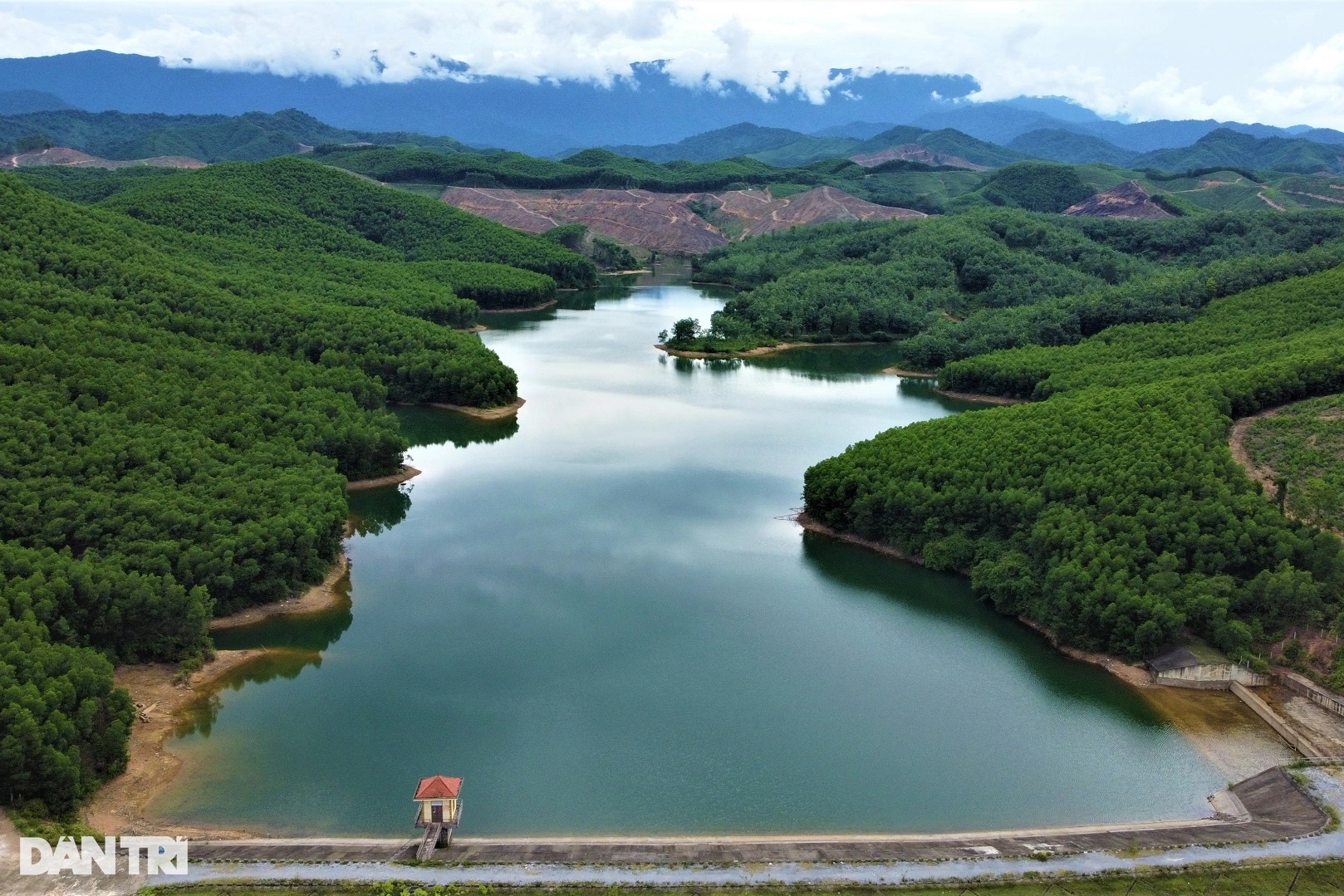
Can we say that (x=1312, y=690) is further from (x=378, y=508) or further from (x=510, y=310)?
(x=510, y=310)

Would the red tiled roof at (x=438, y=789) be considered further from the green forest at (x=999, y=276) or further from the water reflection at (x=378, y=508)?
the green forest at (x=999, y=276)

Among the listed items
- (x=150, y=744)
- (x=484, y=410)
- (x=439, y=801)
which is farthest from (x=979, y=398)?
(x=150, y=744)

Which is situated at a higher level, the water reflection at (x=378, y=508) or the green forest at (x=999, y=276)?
the green forest at (x=999, y=276)

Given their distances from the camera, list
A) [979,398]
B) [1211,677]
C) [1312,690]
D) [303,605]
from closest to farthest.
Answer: [1312,690], [1211,677], [303,605], [979,398]

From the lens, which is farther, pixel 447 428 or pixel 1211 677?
pixel 447 428

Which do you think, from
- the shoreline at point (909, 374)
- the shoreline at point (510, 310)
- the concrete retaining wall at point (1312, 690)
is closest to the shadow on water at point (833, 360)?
the shoreline at point (909, 374)

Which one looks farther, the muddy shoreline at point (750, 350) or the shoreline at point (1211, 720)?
the muddy shoreline at point (750, 350)

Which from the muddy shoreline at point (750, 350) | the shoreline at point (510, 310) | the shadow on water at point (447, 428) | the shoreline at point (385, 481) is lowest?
the shoreline at point (385, 481)
